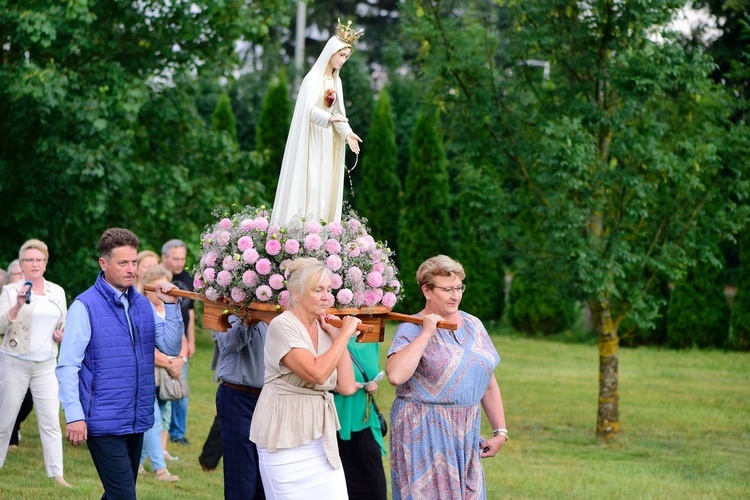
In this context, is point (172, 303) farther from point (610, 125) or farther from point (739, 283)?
point (739, 283)

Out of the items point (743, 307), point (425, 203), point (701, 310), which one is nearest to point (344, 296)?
point (701, 310)

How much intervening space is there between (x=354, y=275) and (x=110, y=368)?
141 cm

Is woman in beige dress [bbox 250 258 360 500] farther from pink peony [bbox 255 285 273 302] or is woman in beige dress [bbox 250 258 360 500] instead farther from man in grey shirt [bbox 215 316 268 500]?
man in grey shirt [bbox 215 316 268 500]

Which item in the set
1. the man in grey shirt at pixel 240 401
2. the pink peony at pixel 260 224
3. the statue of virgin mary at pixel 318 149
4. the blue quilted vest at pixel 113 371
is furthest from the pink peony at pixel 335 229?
the blue quilted vest at pixel 113 371

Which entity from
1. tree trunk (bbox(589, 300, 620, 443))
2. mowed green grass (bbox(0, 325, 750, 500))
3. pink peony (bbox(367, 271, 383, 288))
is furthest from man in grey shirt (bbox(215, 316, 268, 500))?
tree trunk (bbox(589, 300, 620, 443))

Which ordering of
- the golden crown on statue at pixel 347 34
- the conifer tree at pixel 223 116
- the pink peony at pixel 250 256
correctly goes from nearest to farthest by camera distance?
the pink peony at pixel 250 256 → the golden crown on statue at pixel 347 34 → the conifer tree at pixel 223 116

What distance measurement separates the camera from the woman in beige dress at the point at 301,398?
4824 mm

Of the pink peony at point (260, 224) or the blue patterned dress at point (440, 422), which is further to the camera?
the pink peony at point (260, 224)

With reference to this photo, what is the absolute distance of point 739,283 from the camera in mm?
20781

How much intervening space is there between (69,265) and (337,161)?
10065 millimetres

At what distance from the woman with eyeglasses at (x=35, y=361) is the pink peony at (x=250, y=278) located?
3.62 m

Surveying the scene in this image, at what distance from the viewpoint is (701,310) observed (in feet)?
68.5

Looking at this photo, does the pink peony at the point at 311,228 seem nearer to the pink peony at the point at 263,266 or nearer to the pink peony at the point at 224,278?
the pink peony at the point at 263,266

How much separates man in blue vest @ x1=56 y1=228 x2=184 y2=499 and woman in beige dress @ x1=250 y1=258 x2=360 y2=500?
90 cm
